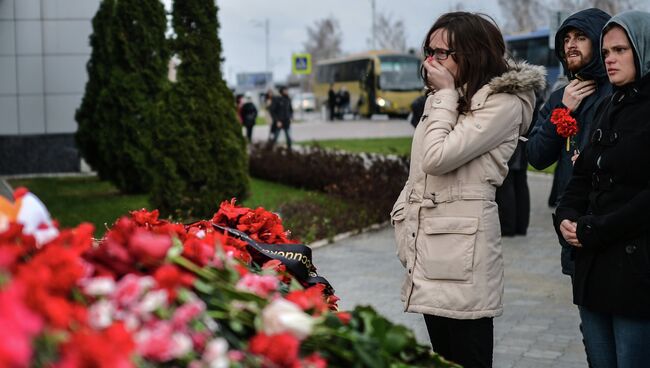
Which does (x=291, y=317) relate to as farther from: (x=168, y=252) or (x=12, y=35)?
(x=12, y=35)

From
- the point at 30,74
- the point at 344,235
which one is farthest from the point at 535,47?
the point at 344,235

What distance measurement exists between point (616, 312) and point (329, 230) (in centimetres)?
886

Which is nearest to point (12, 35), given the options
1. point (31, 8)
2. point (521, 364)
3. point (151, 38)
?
point (31, 8)

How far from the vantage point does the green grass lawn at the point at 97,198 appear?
13.7 m

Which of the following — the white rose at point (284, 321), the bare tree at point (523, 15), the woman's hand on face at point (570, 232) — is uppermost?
the bare tree at point (523, 15)

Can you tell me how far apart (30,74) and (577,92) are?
1679 cm

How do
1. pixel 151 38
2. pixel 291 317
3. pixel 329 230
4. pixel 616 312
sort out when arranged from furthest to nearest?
pixel 151 38, pixel 329 230, pixel 616 312, pixel 291 317

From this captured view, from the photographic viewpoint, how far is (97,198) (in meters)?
16.3

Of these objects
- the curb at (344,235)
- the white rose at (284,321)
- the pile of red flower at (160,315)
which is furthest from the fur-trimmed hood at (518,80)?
the curb at (344,235)

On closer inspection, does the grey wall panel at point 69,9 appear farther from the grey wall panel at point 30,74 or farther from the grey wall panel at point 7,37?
the grey wall panel at point 30,74

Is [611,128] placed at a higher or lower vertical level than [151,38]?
lower

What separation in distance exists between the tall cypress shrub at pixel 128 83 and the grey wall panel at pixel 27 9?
318 centimetres

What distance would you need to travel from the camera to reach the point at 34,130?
1973 centimetres

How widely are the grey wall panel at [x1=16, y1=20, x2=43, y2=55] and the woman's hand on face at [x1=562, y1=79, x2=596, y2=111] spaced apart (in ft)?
55.1
